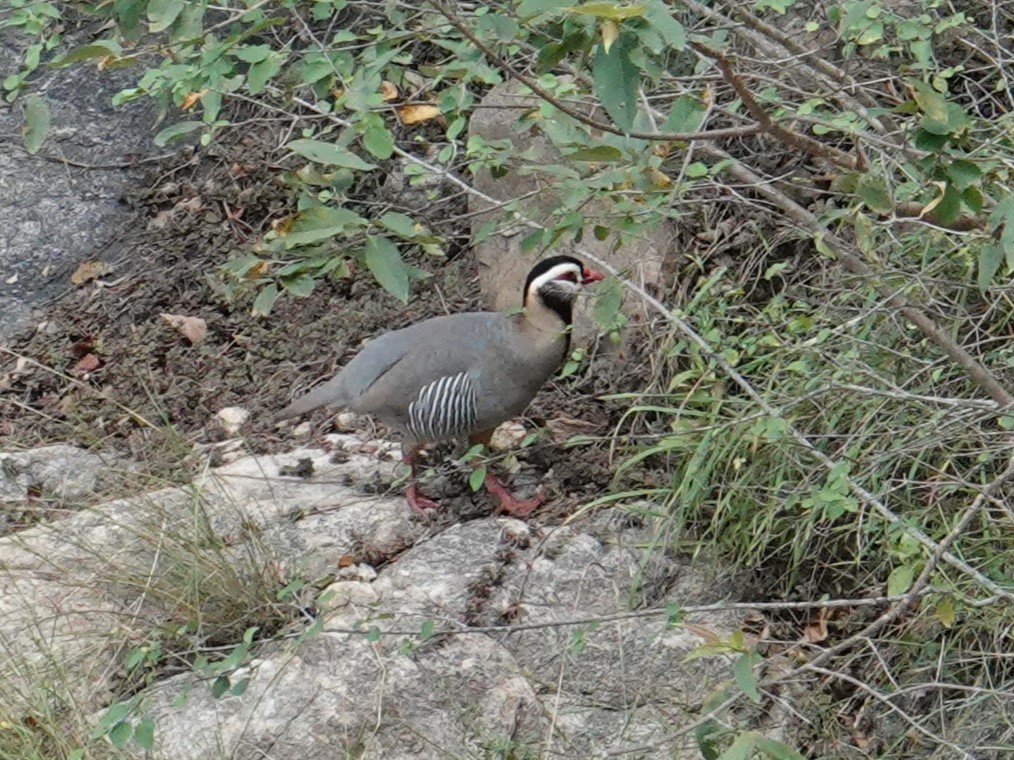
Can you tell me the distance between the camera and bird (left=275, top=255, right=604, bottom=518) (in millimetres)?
5660

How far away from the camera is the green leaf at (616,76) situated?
8.92 feet

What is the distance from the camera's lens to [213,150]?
26.6 ft

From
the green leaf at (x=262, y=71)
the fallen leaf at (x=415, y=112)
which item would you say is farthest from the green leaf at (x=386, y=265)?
the fallen leaf at (x=415, y=112)

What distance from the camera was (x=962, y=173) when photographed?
3.04 metres

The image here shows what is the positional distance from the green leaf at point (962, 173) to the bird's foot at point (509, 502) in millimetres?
2758

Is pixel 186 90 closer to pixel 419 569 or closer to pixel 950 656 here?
pixel 419 569

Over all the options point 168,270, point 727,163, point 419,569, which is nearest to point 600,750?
point 419,569

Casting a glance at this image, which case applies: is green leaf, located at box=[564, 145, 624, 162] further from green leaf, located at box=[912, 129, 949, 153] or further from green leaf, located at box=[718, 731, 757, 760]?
green leaf, located at box=[718, 731, 757, 760]

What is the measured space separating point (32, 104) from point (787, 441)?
242 cm

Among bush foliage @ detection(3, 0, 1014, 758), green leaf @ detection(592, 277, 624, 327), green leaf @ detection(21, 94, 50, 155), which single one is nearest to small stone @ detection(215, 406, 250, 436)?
bush foliage @ detection(3, 0, 1014, 758)

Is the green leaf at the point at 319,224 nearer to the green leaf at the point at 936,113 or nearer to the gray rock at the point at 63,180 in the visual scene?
the green leaf at the point at 936,113

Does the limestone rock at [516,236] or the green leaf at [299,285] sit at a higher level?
the green leaf at [299,285]

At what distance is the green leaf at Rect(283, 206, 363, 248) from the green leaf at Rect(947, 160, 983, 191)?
1.22 metres

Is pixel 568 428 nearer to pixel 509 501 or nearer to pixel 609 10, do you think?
pixel 509 501
